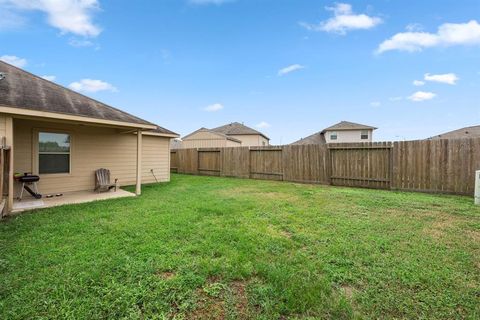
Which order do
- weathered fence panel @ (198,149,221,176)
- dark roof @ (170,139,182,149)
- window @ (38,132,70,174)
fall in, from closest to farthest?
window @ (38,132,70,174) < weathered fence panel @ (198,149,221,176) < dark roof @ (170,139,182,149)

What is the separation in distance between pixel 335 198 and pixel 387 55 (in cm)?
896

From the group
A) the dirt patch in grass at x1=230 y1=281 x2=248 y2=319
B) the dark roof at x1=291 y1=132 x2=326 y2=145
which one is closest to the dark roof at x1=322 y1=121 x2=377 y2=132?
the dark roof at x1=291 y1=132 x2=326 y2=145

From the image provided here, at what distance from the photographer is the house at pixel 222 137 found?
23.7 m

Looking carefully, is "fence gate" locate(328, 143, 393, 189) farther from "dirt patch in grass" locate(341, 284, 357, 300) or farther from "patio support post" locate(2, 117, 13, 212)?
"patio support post" locate(2, 117, 13, 212)

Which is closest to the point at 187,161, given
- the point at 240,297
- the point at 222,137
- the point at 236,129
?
A: the point at 222,137

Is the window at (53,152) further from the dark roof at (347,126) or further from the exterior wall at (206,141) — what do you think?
the dark roof at (347,126)

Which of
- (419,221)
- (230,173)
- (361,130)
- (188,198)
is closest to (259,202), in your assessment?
(188,198)

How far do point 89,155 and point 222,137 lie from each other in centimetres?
1588

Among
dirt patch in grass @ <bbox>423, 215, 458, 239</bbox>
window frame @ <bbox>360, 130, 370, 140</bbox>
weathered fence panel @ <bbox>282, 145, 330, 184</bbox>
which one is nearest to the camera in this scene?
dirt patch in grass @ <bbox>423, 215, 458, 239</bbox>

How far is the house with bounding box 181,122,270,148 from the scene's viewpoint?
77.8 ft

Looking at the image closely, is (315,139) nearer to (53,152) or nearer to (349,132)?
(349,132)

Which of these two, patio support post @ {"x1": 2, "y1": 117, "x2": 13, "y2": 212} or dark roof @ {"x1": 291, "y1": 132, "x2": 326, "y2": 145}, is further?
dark roof @ {"x1": 291, "y1": 132, "x2": 326, "y2": 145}

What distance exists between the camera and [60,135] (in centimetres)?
739

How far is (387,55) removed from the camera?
36.6 ft
